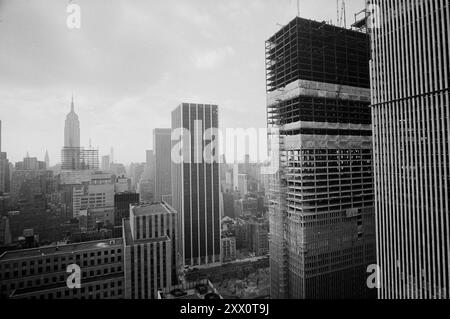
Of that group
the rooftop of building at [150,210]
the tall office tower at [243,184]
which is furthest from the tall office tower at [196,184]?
the rooftop of building at [150,210]

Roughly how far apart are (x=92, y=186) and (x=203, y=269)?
52.4 feet

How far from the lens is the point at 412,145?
933 centimetres

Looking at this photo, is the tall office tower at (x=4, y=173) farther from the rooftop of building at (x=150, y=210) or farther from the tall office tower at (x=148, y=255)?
the rooftop of building at (x=150, y=210)

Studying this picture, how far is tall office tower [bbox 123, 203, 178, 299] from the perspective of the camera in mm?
15766

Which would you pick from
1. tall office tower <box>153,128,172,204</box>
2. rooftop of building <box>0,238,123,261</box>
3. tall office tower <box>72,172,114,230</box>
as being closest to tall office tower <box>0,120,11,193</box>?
rooftop of building <box>0,238,123,261</box>

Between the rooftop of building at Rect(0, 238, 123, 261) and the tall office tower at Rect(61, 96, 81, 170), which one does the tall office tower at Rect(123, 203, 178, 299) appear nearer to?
the rooftop of building at Rect(0, 238, 123, 261)

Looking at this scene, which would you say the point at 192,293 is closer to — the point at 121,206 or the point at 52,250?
the point at 52,250

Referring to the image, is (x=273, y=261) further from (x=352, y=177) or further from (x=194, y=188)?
(x=194, y=188)

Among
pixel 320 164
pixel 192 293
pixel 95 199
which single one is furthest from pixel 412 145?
pixel 95 199

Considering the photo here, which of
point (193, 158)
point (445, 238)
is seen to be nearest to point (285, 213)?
point (445, 238)

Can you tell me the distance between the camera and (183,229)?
30484 mm

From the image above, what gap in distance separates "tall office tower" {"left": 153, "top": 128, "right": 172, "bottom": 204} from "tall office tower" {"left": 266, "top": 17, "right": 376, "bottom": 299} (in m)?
14.9

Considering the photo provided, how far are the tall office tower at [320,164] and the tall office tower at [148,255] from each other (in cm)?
729

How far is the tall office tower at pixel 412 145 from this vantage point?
8398 mm
